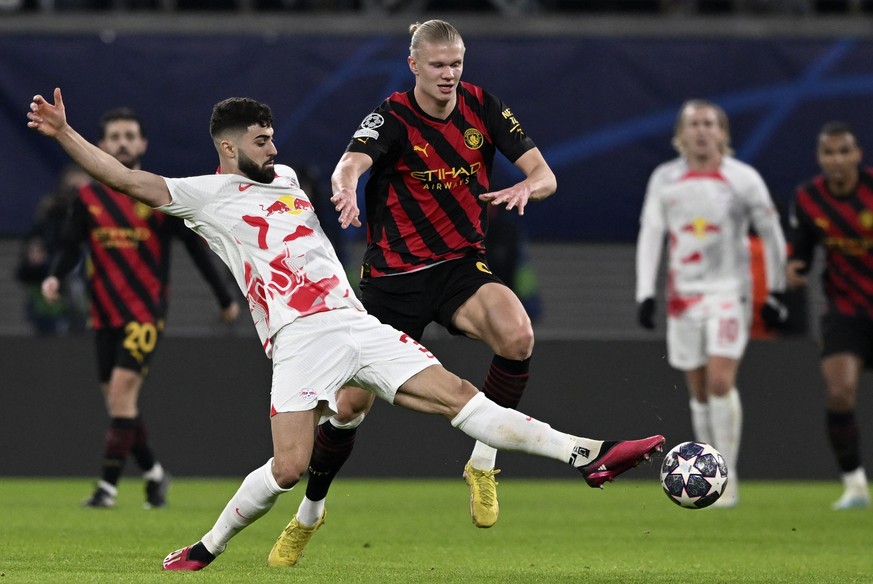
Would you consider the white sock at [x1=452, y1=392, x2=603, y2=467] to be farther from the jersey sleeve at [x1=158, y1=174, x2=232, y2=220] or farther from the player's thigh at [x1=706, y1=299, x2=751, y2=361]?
the player's thigh at [x1=706, y1=299, x2=751, y2=361]

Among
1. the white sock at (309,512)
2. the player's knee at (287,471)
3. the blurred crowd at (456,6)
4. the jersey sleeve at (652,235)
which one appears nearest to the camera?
the player's knee at (287,471)

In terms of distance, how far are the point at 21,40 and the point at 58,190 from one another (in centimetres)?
129

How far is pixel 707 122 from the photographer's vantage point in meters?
10.4

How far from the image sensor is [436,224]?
7.19m

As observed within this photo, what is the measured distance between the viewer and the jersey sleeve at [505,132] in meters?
7.11

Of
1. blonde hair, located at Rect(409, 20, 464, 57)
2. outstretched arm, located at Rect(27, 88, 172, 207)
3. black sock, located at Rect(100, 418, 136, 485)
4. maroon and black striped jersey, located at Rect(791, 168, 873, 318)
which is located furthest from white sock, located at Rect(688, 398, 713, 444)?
outstretched arm, located at Rect(27, 88, 172, 207)

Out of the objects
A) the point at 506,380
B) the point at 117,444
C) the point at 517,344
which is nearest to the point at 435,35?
the point at 517,344

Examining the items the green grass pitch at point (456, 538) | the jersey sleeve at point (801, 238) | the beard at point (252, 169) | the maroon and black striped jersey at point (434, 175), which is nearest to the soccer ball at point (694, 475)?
the green grass pitch at point (456, 538)

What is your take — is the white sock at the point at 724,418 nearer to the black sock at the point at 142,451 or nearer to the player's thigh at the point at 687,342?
the player's thigh at the point at 687,342

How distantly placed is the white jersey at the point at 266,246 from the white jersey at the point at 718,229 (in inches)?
174

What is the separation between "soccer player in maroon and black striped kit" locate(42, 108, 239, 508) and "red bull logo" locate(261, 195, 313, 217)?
10.9 feet

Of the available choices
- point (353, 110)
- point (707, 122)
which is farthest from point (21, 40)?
point (707, 122)

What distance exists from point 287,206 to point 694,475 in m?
1.87

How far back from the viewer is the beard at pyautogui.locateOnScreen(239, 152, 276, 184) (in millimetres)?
6363
